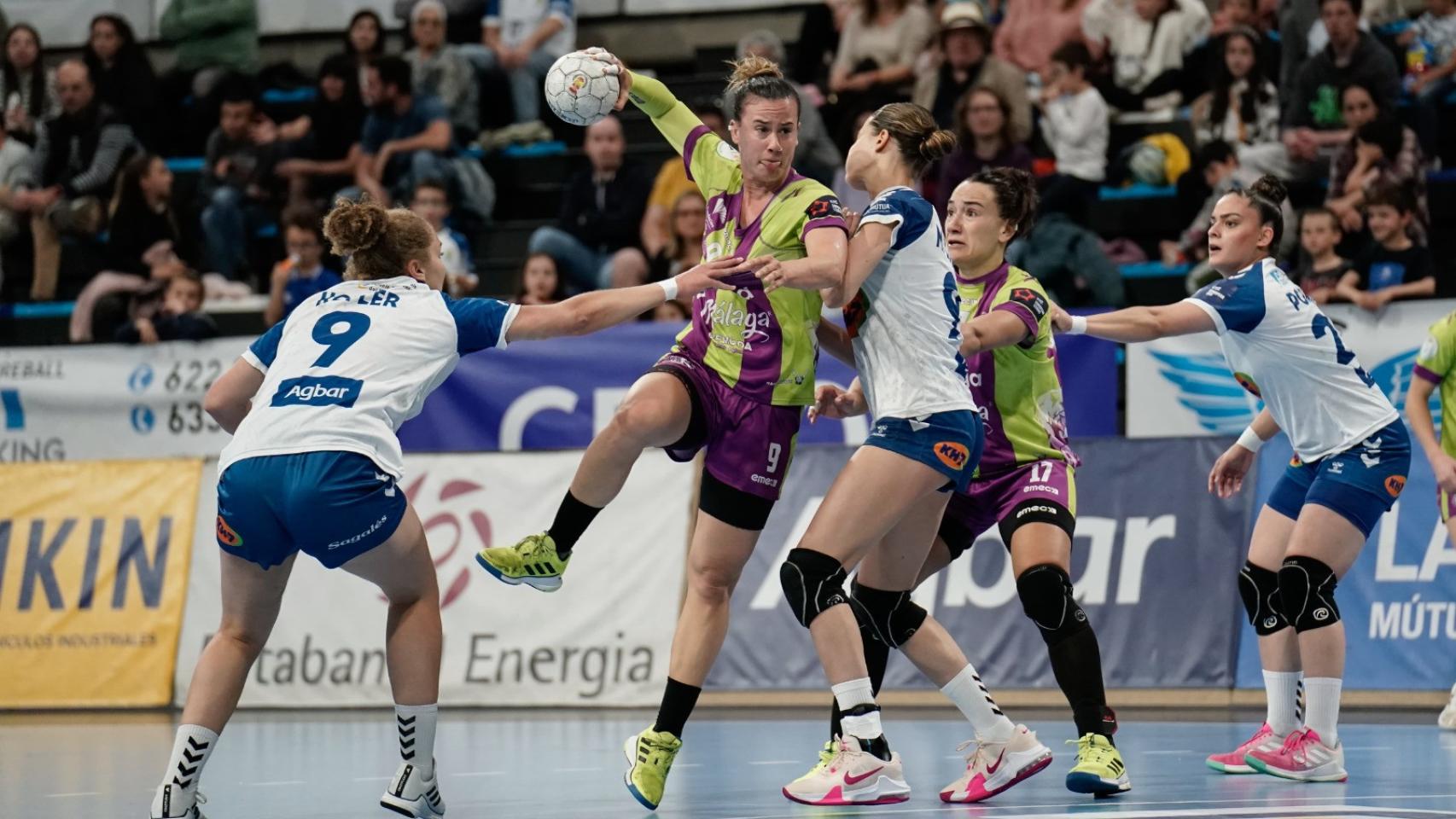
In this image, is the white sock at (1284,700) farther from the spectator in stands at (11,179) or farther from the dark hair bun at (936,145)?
the spectator in stands at (11,179)

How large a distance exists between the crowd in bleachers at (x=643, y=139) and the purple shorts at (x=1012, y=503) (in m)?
4.65

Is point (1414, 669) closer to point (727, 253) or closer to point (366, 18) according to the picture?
point (727, 253)

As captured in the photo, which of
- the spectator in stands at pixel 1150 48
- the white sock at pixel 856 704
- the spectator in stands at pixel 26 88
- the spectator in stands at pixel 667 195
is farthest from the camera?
the spectator in stands at pixel 26 88

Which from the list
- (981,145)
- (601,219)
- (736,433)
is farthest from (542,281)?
(736,433)

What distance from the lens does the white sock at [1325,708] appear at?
23.0 feet

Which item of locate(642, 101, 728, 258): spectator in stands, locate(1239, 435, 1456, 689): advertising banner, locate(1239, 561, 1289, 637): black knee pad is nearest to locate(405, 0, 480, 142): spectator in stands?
locate(642, 101, 728, 258): spectator in stands

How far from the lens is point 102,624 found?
1170 centimetres

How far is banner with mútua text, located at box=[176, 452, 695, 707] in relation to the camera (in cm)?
1098

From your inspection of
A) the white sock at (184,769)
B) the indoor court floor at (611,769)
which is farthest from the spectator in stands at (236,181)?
the white sock at (184,769)

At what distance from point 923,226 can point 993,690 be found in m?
4.77

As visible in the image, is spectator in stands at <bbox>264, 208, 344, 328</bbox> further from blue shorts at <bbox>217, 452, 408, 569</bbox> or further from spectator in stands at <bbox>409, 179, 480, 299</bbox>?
blue shorts at <bbox>217, 452, 408, 569</bbox>

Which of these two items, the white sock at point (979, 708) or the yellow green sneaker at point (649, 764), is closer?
the yellow green sneaker at point (649, 764)

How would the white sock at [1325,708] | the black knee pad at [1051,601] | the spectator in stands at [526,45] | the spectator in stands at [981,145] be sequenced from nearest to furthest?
the black knee pad at [1051,601]
the white sock at [1325,708]
the spectator in stands at [981,145]
the spectator in stands at [526,45]

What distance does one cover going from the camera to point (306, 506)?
565 centimetres
